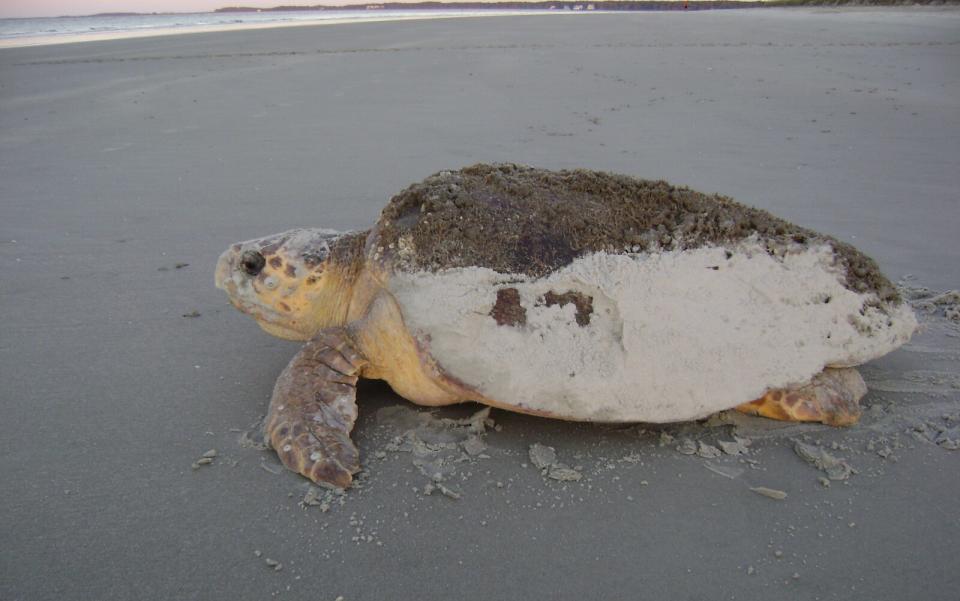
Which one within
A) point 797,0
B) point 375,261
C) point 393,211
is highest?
point 797,0

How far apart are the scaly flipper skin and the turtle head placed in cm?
143

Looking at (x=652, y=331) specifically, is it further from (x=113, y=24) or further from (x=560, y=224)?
(x=113, y=24)

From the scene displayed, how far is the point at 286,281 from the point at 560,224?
101 cm

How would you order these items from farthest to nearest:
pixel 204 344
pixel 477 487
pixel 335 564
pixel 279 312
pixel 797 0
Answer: pixel 797 0, pixel 204 344, pixel 279 312, pixel 477 487, pixel 335 564

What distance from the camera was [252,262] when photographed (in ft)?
7.29

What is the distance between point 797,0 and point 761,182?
33.3 m

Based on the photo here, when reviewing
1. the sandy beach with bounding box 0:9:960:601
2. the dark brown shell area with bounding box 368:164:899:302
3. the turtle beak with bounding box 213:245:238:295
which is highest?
the dark brown shell area with bounding box 368:164:899:302

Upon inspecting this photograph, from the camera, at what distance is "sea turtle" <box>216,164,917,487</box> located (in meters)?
1.79

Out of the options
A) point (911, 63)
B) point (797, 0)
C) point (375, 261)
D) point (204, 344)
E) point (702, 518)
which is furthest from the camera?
point (797, 0)

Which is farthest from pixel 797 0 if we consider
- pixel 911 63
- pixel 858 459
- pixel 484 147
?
pixel 858 459

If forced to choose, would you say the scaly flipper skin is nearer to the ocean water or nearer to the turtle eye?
the turtle eye

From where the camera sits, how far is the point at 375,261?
6.63ft

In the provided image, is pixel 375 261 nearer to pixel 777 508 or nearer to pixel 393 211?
pixel 393 211

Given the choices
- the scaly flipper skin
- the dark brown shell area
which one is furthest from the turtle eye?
the scaly flipper skin
